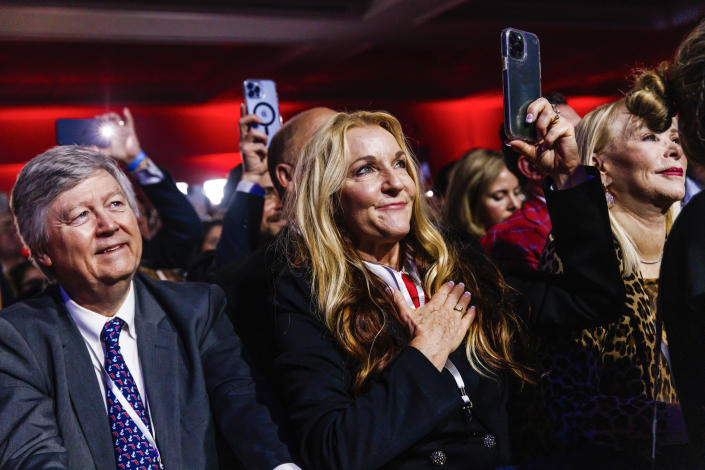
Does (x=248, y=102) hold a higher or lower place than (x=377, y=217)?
higher

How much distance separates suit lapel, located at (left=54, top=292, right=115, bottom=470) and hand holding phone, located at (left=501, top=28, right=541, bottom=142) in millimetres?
1218

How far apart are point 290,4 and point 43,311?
227 inches

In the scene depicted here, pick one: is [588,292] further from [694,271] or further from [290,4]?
[290,4]

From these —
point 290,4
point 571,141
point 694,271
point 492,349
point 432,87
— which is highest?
point 290,4

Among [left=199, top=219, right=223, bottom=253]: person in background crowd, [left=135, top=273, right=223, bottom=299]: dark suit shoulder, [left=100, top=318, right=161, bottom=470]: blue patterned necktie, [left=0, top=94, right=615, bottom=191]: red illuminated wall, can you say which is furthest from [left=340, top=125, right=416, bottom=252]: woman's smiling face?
[left=0, top=94, right=615, bottom=191]: red illuminated wall

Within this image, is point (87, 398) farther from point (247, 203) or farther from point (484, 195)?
point (484, 195)

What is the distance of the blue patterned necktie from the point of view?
1699mm

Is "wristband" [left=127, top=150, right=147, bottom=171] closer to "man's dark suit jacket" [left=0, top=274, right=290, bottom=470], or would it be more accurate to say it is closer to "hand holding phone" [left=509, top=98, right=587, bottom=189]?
"man's dark suit jacket" [left=0, top=274, right=290, bottom=470]

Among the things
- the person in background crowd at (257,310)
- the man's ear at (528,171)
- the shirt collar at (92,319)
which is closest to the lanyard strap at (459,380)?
the person in background crowd at (257,310)

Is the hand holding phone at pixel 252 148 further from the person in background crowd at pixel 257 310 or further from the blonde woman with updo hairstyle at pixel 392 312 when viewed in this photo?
the blonde woman with updo hairstyle at pixel 392 312

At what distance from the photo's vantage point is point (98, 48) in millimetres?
7012

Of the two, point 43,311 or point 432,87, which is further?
point 432,87

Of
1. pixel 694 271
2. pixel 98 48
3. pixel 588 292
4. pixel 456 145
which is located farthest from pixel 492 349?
pixel 456 145

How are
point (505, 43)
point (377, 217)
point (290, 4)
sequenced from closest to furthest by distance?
point (505, 43) < point (377, 217) < point (290, 4)
